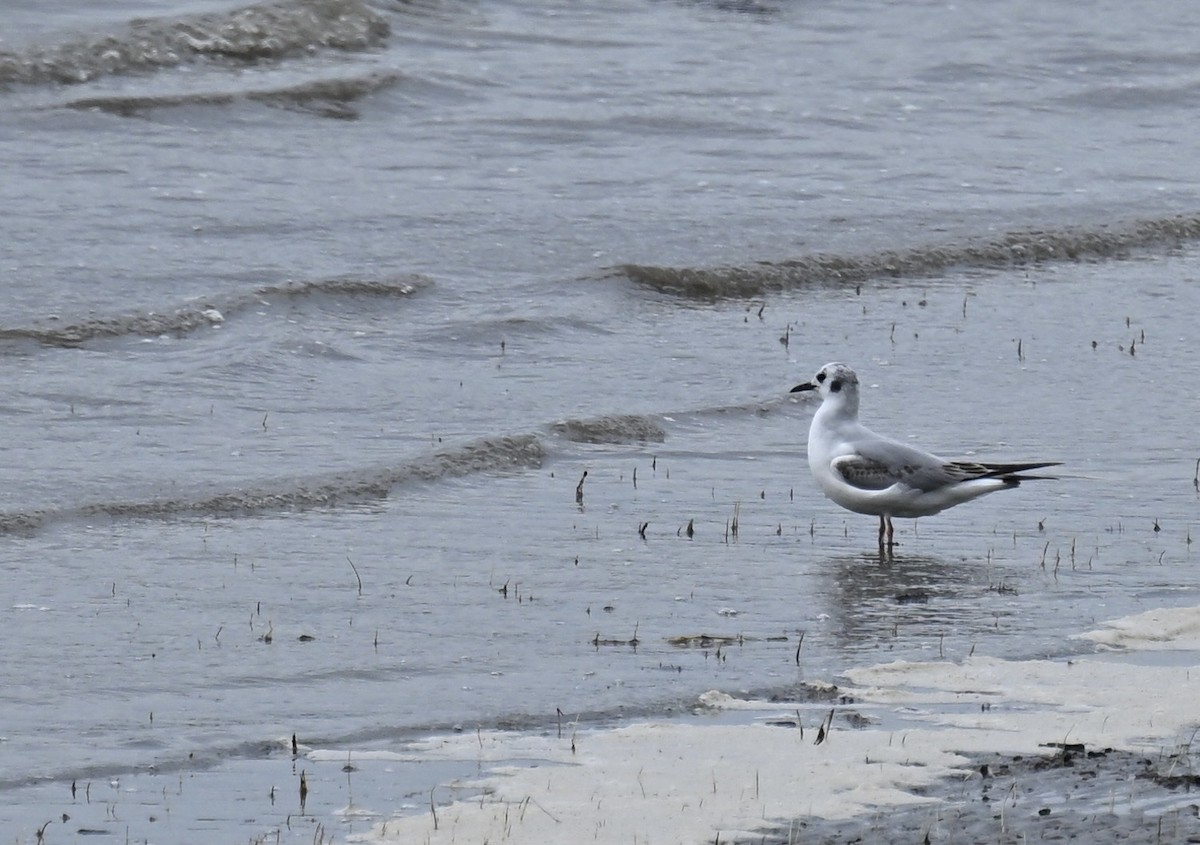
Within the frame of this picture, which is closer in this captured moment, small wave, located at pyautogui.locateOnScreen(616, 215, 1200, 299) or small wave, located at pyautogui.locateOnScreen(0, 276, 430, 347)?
small wave, located at pyautogui.locateOnScreen(0, 276, 430, 347)

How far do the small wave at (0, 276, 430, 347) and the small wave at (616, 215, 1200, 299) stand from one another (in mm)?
1872

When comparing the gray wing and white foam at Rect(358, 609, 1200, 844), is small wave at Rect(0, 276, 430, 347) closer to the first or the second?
the gray wing

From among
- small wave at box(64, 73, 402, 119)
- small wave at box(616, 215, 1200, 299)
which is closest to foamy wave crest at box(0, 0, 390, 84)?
small wave at box(64, 73, 402, 119)

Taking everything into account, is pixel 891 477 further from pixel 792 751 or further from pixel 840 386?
pixel 792 751

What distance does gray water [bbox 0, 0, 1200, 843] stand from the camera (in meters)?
6.82

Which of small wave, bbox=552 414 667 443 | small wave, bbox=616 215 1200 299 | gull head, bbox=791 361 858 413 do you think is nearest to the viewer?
gull head, bbox=791 361 858 413

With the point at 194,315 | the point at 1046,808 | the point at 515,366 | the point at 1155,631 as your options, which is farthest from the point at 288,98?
the point at 1046,808

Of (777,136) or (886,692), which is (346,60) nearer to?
(777,136)

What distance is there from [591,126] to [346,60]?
12.6ft

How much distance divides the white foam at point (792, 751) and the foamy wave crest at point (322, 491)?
131 inches

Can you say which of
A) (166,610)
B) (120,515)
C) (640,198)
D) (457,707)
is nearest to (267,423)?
(120,515)

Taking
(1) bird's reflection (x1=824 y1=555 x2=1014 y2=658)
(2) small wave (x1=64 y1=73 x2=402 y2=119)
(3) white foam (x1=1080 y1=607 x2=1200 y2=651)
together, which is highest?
(2) small wave (x1=64 y1=73 x2=402 y2=119)

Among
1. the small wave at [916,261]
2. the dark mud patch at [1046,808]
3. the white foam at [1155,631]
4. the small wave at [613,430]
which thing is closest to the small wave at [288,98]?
the small wave at [916,261]

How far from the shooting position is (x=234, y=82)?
21156 mm
